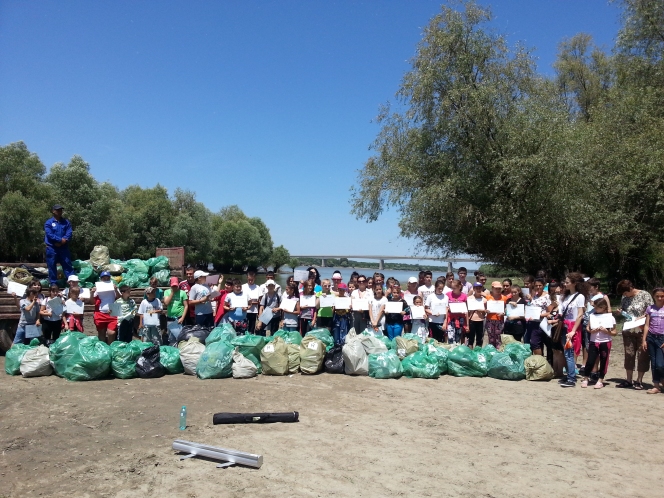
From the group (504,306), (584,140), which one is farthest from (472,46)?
(504,306)

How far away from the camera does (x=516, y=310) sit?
29.2 feet

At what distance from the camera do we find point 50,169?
34.3 m

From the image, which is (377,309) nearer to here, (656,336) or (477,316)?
(477,316)

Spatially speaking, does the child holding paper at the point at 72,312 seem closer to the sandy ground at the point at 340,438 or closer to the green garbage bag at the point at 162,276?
the sandy ground at the point at 340,438

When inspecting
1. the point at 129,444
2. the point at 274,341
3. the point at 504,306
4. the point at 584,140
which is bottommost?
the point at 129,444

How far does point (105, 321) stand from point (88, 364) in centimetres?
154

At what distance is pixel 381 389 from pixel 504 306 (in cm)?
295

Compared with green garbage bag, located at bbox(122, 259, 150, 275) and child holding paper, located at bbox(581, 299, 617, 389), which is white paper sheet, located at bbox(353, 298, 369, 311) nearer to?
child holding paper, located at bbox(581, 299, 617, 389)

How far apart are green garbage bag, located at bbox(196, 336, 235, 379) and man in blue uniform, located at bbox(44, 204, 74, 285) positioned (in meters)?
5.57

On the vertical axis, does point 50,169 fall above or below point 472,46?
below

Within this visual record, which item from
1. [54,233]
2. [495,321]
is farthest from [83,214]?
[495,321]

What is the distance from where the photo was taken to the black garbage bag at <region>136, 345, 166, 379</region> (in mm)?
8008

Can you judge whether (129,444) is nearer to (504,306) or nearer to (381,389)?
(381,389)

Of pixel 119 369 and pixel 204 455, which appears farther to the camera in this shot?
pixel 119 369
